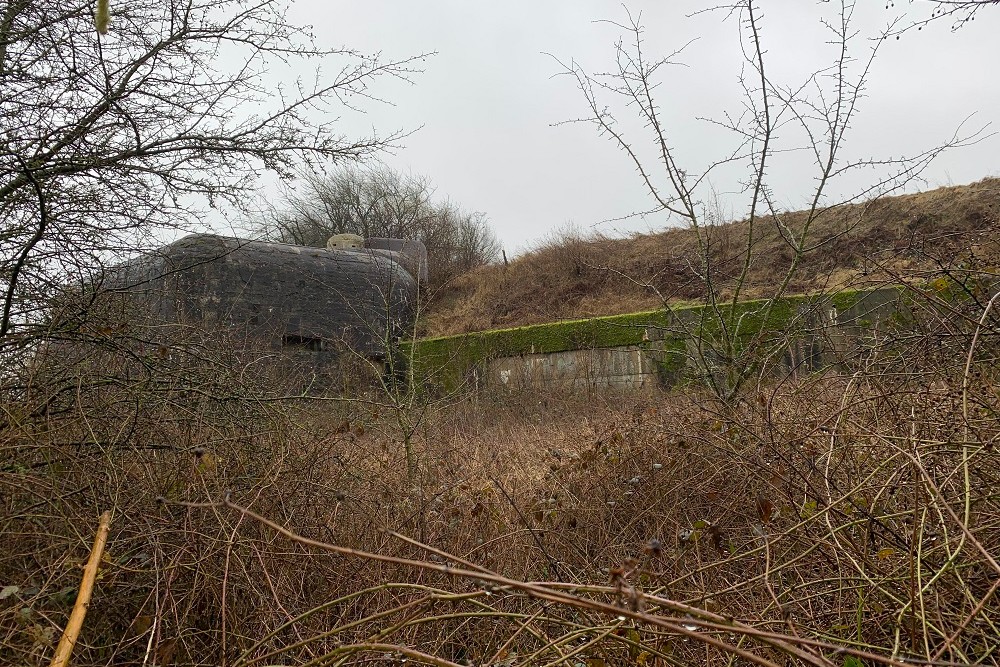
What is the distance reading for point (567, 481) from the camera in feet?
15.6

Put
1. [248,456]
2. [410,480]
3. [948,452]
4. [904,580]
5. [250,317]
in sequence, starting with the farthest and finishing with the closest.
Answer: [250,317]
[410,480]
[248,456]
[948,452]
[904,580]

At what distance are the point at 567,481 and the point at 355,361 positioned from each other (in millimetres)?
6252

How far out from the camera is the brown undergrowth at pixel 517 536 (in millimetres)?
1933

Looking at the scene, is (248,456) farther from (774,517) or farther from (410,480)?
(774,517)

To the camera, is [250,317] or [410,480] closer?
[410,480]

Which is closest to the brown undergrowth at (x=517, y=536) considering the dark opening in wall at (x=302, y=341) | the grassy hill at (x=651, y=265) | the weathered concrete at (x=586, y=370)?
the weathered concrete at (x=586, y=370)

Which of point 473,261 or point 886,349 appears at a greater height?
point 473,261

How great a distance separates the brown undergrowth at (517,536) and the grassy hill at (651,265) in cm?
770

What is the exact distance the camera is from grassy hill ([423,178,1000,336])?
39.0ft

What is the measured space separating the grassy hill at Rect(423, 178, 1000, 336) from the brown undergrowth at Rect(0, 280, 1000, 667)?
7.70 metres

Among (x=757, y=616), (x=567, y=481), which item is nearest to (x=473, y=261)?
(x=567, y=481)

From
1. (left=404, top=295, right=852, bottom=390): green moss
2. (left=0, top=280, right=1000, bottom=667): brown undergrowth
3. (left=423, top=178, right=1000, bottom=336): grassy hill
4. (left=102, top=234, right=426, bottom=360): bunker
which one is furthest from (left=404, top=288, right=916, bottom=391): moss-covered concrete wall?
(left=0, top=280, right=1000, bottom=667): brown undergrowth

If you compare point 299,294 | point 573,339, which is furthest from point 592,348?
point 299,294

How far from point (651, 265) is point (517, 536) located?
36.9ft
